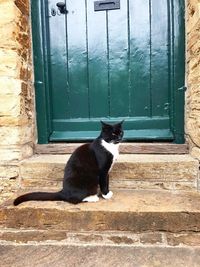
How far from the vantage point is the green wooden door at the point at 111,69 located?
8.20ft

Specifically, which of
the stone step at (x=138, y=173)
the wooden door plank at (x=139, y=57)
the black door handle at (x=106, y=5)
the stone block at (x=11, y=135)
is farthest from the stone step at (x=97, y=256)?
the black door handle at (x=106, y=5)

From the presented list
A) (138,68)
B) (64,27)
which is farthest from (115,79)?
(64,27)

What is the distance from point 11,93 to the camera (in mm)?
2234

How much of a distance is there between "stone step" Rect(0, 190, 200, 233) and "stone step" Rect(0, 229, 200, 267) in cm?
4

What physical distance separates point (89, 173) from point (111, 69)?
1077 millimetres

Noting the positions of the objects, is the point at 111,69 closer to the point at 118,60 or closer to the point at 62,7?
the point at 118,60

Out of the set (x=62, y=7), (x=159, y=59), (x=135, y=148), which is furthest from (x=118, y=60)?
(x=135, y=148)

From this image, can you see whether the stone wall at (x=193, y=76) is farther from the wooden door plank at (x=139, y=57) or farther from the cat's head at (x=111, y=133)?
the cat's head at (x=111, y=133)

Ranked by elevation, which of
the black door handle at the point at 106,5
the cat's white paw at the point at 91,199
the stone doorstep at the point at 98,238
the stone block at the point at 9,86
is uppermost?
the black door handle at the point at 106,5

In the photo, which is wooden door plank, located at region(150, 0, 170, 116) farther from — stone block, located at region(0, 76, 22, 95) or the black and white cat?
stone block, located at region(0, 76, 22, 95)

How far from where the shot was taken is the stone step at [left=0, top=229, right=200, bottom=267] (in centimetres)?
161

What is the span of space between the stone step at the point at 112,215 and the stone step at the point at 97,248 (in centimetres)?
4

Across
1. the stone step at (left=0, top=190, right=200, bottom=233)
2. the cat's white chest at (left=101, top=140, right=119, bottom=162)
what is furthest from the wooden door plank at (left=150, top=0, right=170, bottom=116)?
the stone step at (left=0, top=190, right=200, bottom=233)

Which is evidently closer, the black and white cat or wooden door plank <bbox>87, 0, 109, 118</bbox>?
the black and white cat
